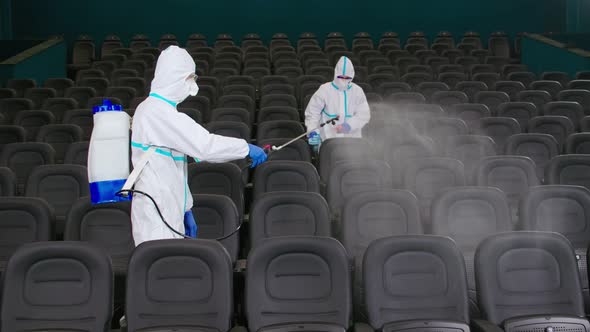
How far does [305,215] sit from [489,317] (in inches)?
60.7

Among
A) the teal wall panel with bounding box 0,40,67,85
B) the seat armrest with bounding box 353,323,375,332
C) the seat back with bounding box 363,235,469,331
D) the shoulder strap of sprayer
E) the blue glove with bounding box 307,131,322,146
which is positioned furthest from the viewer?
the teal wall panel with bounding box 0,40,67,85

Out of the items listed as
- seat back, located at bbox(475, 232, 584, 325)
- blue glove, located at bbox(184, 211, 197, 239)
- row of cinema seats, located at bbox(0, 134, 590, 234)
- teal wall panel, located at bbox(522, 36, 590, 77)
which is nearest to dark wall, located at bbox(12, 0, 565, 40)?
teal wall panel, located at bbox(522, 36, 590, 77)

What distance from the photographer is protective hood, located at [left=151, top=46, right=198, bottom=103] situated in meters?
4.71

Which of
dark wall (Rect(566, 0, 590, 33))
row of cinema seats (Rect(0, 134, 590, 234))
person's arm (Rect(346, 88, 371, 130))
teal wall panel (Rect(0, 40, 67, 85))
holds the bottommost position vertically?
row of cinema seats (Rect(0, 134, 590, 234))

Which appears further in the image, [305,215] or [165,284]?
[305,215]

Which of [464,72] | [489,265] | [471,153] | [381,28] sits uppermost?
[381,28]

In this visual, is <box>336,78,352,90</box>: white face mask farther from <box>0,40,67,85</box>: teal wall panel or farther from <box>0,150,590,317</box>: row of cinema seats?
<box>0,40,67,85</box>: teal wall panel

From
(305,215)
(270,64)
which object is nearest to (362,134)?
(305,215)

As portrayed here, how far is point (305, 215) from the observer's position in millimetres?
5430

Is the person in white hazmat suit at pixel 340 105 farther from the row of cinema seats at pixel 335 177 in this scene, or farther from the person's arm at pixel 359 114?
the row of cinema seats at pixel 335 177

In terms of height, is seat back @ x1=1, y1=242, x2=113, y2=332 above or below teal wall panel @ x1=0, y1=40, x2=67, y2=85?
below

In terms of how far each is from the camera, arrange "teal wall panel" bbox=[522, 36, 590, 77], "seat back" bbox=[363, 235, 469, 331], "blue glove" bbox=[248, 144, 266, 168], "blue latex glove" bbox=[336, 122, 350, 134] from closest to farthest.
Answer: "seat back" bbox=[363, 235, 469, 331]
"blue glove" bbox=[248, 144, 266, 168]
"blue latex glove" bbox=[336, 122, 350, 134]
"teal wall panel" bbox=[522, 36, 590, 77]

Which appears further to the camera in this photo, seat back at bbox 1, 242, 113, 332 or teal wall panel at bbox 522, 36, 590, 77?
teal wall panel at bbox 522, 36, 590, 77

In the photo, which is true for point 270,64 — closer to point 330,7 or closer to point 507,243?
point 330,7
